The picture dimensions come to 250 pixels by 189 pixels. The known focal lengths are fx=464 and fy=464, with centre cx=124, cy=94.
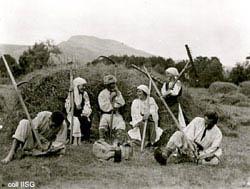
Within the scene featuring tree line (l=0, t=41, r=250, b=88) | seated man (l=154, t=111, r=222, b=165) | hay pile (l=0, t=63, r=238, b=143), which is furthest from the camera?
tree line (l=0, t=41, r=250, b=88)

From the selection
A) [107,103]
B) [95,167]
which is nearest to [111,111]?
[107,103]

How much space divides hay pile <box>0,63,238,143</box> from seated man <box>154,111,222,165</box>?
195 centimetres

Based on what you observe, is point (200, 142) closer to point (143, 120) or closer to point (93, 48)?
point (143, 120)

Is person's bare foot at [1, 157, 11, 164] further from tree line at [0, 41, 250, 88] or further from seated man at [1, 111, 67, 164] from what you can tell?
tree line at [0, 41, 250, 88]

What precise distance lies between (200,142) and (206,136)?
0.42 feet

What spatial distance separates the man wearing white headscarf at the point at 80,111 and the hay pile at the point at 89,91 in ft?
2.02

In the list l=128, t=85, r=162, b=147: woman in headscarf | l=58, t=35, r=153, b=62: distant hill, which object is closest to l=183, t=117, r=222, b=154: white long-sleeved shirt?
l=128, t=85, r=162, b=147: woman in headscarf

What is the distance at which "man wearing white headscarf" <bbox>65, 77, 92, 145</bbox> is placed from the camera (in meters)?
8.39

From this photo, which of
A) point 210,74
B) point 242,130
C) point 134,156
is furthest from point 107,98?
point 210,74

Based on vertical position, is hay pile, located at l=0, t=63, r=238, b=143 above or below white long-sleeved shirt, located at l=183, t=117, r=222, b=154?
above

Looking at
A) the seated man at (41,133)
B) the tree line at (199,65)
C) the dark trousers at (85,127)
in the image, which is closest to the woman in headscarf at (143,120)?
the dark trousers at (85,127)

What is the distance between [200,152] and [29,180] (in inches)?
104

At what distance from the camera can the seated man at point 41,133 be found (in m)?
6.74

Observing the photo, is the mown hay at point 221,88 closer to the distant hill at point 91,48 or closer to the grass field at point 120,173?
the distant hill at point 91,48
